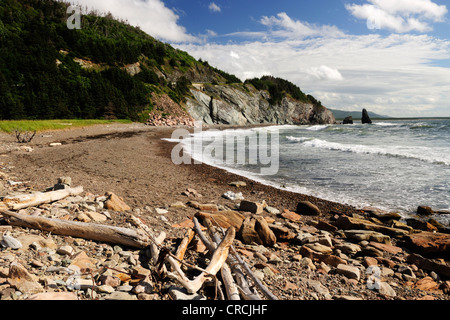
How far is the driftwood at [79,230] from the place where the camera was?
12.7 ft

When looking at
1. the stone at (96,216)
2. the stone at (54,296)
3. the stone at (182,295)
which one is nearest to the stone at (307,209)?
the stone at (182,295)

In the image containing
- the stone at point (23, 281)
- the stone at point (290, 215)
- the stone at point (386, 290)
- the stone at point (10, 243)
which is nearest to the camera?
the stone at point (23, 281)

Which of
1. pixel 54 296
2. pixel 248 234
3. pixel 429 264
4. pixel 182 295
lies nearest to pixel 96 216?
pixel 54 296

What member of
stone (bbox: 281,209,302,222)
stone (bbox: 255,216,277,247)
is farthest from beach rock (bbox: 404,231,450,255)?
stone (bbox: 255,216,277,247)

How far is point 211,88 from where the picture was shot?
296 feet

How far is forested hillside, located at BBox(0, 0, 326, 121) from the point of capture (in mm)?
36219

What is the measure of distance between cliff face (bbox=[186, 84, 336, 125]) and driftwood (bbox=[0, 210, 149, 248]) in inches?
2777

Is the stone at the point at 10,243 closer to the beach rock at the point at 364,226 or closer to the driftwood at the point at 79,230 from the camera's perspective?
the driftwood at the point at 79,230

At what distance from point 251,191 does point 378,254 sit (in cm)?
498

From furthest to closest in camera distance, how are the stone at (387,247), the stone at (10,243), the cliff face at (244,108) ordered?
1. the cliff face at (244,108)
2. the stone at (387,247)
3. the stone at (10,243)

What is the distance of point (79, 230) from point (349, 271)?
455 centimetres

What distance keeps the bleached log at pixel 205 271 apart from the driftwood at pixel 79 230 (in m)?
1.09

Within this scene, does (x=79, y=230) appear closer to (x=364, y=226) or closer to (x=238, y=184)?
(x=364, y=226)
